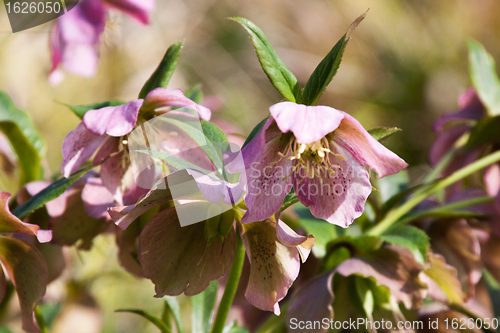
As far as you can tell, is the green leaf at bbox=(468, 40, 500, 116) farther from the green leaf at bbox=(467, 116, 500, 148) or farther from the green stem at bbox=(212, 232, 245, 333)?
the green stem at bbox=(212, 232, 245, 333)

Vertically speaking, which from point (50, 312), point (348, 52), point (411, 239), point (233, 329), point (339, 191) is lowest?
point (348, 52)

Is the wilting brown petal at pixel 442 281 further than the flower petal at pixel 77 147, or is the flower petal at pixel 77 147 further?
the wilting brown petal at pixel 442 281

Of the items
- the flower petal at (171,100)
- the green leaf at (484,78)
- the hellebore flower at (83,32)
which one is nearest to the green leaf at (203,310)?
the flower petal at (171,100)

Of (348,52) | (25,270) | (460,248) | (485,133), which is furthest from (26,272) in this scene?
(348,52)

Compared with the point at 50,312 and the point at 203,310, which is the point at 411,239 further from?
the point at 50,312

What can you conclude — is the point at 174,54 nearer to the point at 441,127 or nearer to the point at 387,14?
the point at 441,127

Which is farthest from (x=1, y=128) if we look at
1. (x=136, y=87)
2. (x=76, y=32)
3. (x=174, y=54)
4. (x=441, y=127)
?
(x=136, y=87)

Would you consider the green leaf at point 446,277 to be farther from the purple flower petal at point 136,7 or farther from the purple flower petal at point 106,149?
the purple flower petal at point 136,7
